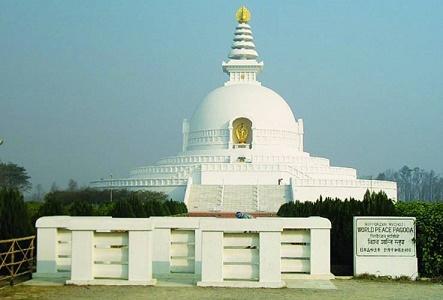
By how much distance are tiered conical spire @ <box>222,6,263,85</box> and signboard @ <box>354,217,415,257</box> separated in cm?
4713

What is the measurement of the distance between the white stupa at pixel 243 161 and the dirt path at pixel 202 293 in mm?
27486

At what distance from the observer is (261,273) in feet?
41.5

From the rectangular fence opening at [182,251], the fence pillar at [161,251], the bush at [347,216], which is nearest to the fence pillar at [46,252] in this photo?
the fence pillar at [161,251]

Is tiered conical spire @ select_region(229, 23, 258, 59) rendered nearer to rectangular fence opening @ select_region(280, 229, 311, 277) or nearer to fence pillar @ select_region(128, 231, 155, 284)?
rectangular fence opening @ select_region(280, 229, 311, 277)

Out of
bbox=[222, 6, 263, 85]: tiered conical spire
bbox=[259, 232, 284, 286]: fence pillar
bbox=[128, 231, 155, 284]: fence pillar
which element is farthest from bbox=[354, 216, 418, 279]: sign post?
bbox=[222, 6, 263, 85]: tiered conical spire

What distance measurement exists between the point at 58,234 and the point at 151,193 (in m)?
29.3

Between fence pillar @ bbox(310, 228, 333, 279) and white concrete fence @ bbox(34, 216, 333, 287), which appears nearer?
white concrete fence @ bbox(34, 216, 333, 287)

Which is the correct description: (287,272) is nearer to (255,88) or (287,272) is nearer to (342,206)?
(342,206)

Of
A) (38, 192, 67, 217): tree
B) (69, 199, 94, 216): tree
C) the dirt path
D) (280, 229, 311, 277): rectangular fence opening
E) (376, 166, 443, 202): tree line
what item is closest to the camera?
the dirt path

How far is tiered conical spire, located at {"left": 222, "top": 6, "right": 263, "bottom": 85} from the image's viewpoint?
6106cm

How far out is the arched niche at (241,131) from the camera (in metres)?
56.6

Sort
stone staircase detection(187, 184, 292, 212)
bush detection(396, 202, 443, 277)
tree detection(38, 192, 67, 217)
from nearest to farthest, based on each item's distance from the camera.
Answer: bush detection(396, 202, 443, 277), tree detection(38, 192, 67, 217), stone staircase detection(187, 184, 292, 212)

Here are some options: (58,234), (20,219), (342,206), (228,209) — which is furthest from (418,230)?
(228,209)

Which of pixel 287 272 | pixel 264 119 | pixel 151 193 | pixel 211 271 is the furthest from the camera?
pixel 264 119
